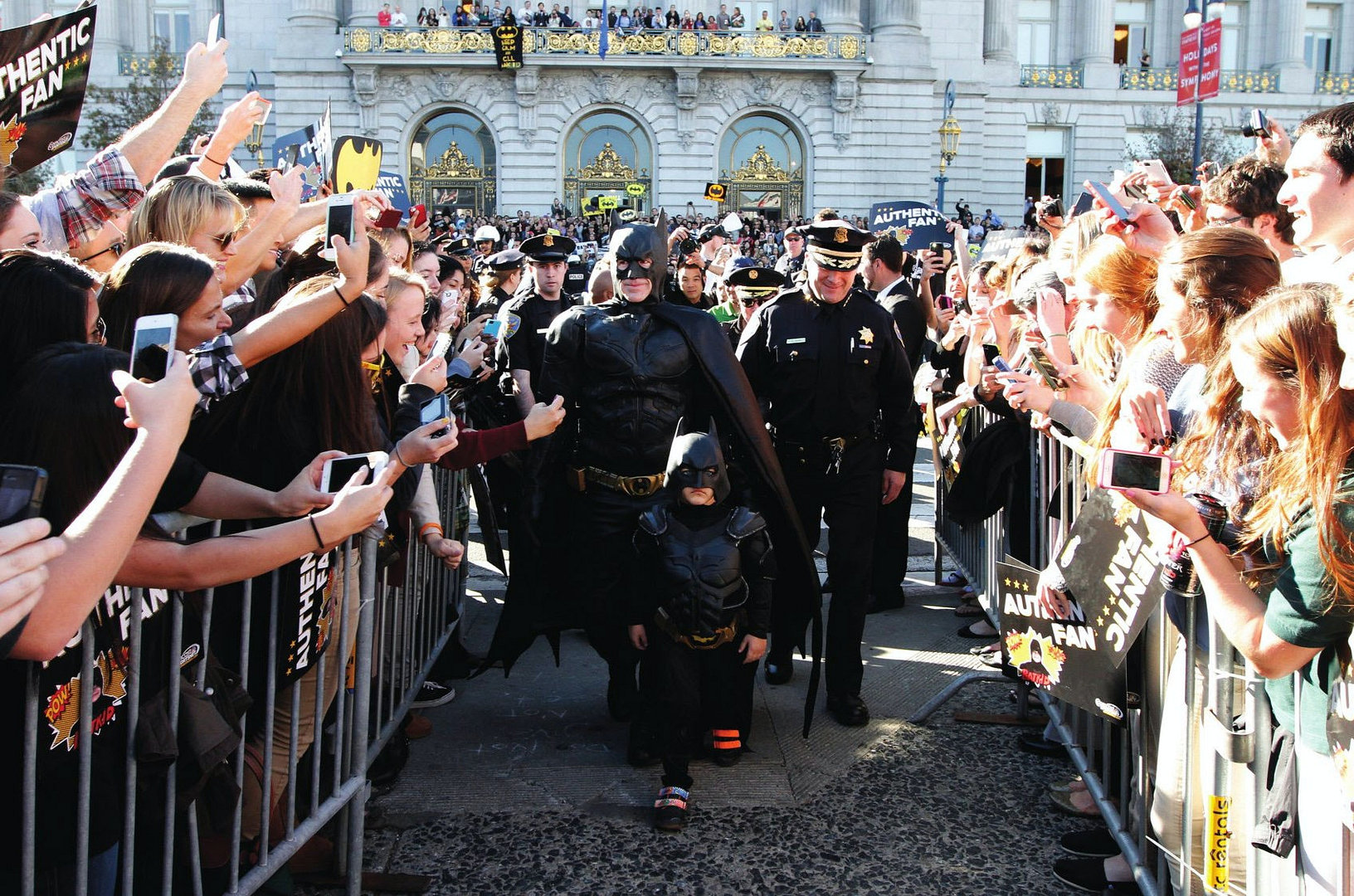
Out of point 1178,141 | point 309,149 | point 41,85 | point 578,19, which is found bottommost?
point 41,85

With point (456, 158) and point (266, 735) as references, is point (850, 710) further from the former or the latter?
point (456, 158)

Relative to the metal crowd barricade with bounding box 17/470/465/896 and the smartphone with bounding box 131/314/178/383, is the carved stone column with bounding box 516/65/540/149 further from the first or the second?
the smartphone with bounding box 131/314/178/383

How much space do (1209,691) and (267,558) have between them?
2.09 meters

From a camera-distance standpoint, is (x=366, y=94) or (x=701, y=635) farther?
(x=366, y=94)

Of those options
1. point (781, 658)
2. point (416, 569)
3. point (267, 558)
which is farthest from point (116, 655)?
point (781, 658)

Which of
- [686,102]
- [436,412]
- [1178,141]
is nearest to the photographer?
[436,412]

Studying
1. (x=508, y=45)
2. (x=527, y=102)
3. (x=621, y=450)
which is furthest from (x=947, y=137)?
(x=621, y=450)

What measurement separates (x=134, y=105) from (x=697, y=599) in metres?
35.0

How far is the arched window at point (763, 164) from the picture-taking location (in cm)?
3675

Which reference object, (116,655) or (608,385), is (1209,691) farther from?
(608,385)

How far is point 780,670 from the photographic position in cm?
519

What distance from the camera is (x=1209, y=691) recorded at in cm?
247

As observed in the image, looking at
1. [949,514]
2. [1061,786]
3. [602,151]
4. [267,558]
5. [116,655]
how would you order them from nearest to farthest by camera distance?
1. [116,655]
2. [267,558]
3. [1061,786]
4. [949,514]
5. [602,151]

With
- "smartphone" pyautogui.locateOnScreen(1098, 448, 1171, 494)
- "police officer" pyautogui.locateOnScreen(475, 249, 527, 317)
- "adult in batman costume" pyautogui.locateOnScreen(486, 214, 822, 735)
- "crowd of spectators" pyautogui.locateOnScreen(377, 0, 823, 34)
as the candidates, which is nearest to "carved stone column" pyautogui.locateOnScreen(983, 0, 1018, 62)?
"crowd of spectators" pyautogui.locateOnScreen(377, 0, 823, 34)
